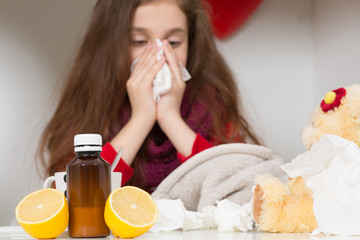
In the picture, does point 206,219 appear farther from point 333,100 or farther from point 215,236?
point 333,100

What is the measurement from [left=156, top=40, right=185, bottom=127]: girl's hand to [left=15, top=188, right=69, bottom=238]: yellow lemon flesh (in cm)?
67

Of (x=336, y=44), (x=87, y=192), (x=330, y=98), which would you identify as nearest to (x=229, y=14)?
(x=336, y=44)

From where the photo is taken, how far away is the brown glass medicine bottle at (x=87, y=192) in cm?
49

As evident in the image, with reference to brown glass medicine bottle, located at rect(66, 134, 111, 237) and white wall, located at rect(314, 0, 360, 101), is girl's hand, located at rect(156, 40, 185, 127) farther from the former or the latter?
brown glass medicine bottle, located at rect(66, 134, 111, 237)

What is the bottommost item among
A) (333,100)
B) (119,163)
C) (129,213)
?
(119,163)

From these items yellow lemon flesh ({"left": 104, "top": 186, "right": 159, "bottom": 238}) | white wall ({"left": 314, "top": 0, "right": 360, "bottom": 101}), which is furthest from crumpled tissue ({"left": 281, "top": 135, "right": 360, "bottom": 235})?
white wall ({"left": 314, "top": 0, "right": 360, "bottom": 101})

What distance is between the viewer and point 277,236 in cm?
51

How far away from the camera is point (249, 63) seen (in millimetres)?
1955

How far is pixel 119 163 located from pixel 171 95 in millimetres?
233

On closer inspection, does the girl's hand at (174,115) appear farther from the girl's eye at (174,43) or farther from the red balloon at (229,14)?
the red balloon at (229,14)

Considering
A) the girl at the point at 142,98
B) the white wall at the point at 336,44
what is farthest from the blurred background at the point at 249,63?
the girl at the point at 142,98

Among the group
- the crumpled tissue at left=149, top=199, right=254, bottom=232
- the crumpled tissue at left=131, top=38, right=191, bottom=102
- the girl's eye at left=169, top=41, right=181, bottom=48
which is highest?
the girl's eye at left=169, top=41, right=181, bottom=48

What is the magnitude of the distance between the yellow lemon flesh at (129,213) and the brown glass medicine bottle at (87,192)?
0.01 meters

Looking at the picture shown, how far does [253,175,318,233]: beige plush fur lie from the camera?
54 centimetres
